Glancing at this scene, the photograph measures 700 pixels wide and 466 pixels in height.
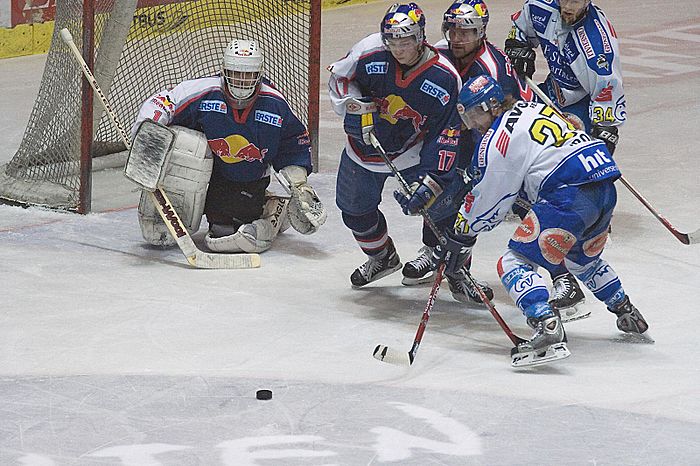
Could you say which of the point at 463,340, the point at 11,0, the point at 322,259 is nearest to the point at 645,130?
the point at 322,259

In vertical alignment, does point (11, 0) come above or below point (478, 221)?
below

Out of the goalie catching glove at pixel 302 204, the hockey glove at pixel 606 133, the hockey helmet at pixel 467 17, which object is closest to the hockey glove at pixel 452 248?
the hockey helmet at pixel 467 17

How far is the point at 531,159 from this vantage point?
4086 millimetres

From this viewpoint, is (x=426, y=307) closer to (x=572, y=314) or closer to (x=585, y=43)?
(x=572, y=314)

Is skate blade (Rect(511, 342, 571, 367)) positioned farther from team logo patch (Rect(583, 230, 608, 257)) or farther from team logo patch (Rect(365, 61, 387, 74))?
team logo patch (Rect(365, 61, 387, 74))

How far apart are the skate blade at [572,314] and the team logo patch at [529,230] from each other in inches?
25.2

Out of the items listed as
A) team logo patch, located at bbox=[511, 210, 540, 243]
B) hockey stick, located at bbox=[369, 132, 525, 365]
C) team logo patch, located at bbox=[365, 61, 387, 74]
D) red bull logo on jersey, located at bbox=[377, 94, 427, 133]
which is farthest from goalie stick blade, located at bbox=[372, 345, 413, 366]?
team logo patch, located at bbox=[365, 61, 387, 74]

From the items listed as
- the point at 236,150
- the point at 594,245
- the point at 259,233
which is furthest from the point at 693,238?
the point at 236,150

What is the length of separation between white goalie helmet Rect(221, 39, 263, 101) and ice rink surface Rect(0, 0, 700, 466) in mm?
729

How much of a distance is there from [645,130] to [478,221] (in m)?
3.95

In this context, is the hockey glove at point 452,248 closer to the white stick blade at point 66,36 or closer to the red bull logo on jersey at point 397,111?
the red bull logo on jersey at point 397,111

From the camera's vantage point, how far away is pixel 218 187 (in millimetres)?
5609

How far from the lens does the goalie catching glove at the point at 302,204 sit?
214 inches

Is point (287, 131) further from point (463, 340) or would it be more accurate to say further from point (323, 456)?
point (323, 456)
